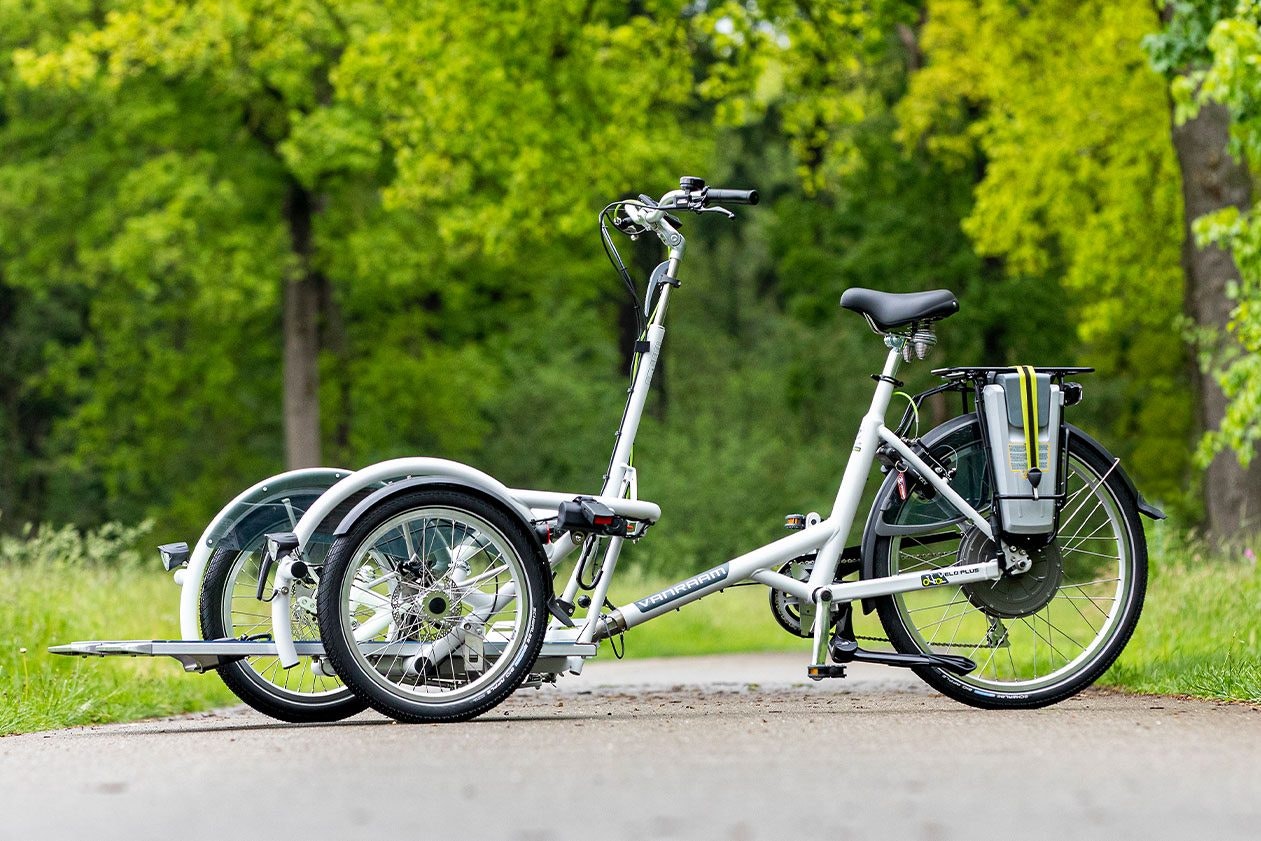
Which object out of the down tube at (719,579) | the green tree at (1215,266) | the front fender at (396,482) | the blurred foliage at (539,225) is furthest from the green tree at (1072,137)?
the front fender at (396,482)

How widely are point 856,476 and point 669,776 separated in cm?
224

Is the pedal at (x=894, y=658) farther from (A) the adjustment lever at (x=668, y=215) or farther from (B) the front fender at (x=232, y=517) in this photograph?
(B) the front fender at (x=232, y=517)

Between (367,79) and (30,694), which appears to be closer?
(30,694)

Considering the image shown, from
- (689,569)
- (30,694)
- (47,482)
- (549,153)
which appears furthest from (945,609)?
(47,482)

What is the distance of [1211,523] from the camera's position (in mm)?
14969

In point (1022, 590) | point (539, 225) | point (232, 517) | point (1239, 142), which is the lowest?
point (1022, 590)

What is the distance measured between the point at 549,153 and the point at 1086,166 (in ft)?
22.9

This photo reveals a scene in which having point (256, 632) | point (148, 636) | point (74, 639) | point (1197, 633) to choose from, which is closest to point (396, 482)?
point (256, 632)

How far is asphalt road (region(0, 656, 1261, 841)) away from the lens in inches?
154

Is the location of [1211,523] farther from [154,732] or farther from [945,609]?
[154,732]

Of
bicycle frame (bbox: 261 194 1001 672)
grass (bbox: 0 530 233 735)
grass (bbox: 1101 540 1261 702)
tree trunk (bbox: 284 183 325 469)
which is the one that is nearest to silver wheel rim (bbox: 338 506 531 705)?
bicycle frame (bbox: 261 194 1001 672)

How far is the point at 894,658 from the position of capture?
6.34 meters

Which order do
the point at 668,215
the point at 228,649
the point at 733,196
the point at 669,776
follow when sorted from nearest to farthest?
the point at 669,776 < the point at 228,649 < the point at 733,196 < the point at 668,215

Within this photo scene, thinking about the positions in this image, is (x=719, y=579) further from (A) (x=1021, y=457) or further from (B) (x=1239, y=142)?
(B) (x=1239, y=142)
